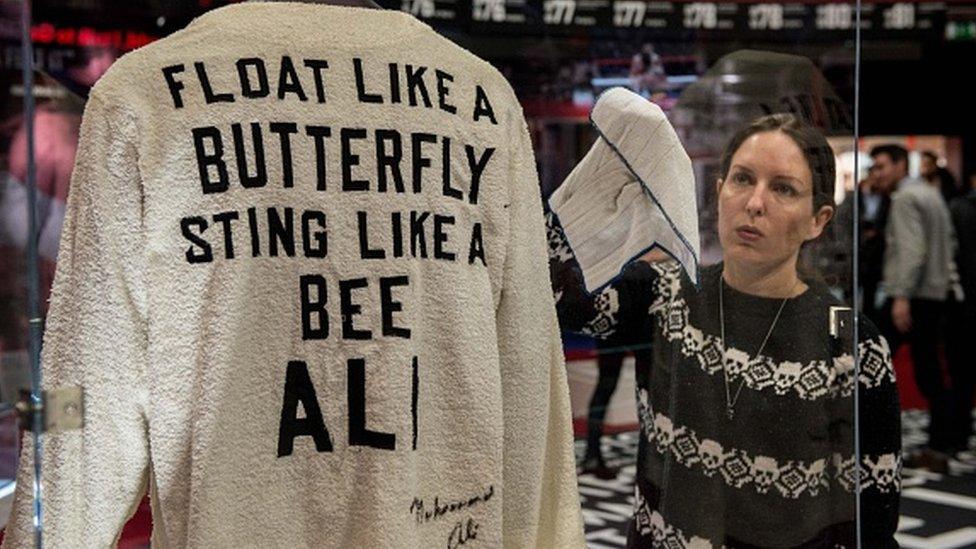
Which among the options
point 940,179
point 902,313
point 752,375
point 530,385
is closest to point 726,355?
point 752,375

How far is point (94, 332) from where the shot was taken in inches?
50.1

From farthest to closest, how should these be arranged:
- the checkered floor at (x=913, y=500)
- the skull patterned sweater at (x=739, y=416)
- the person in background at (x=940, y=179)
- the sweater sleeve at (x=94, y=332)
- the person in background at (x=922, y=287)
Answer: the person in background at (x=940, y=179) → the person in background at (x=922, y=287) → the checkered floor at (x=913, y=500) → the skull patterned sweater at (x=739, y=416) → the sweater sleeve at (x=94, y=332)

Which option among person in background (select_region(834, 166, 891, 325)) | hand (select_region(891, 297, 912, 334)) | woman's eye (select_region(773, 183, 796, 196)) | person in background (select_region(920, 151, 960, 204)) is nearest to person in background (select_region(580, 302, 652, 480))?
woman's eye (select_region(773, 183, 796, 196))

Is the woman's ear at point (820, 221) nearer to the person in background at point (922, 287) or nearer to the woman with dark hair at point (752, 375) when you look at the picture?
the woman with dark hair at point (752, 375)

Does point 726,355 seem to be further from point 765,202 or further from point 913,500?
point 913,500

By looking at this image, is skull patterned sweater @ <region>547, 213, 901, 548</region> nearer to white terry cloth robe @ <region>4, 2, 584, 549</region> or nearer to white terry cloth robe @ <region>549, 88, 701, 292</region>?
white terry cloth robe @ <region>549, 88, 701, 292</region>

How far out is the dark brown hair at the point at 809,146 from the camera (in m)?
1.75

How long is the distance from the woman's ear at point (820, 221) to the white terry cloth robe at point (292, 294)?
1.66 feet

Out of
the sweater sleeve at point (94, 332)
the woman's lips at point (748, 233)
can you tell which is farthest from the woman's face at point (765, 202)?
the sweater sleeve at point (94, 332)

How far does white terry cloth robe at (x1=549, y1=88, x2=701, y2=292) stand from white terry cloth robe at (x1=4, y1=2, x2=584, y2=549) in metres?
0.22

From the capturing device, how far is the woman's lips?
1.74 m

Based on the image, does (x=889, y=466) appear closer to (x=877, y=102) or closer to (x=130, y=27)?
(x=130, y=27)

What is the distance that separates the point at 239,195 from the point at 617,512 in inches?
41.0

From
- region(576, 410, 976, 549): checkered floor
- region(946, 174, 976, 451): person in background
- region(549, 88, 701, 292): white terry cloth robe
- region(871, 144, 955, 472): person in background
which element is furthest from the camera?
region(946, 174, 976, 451): person in background
